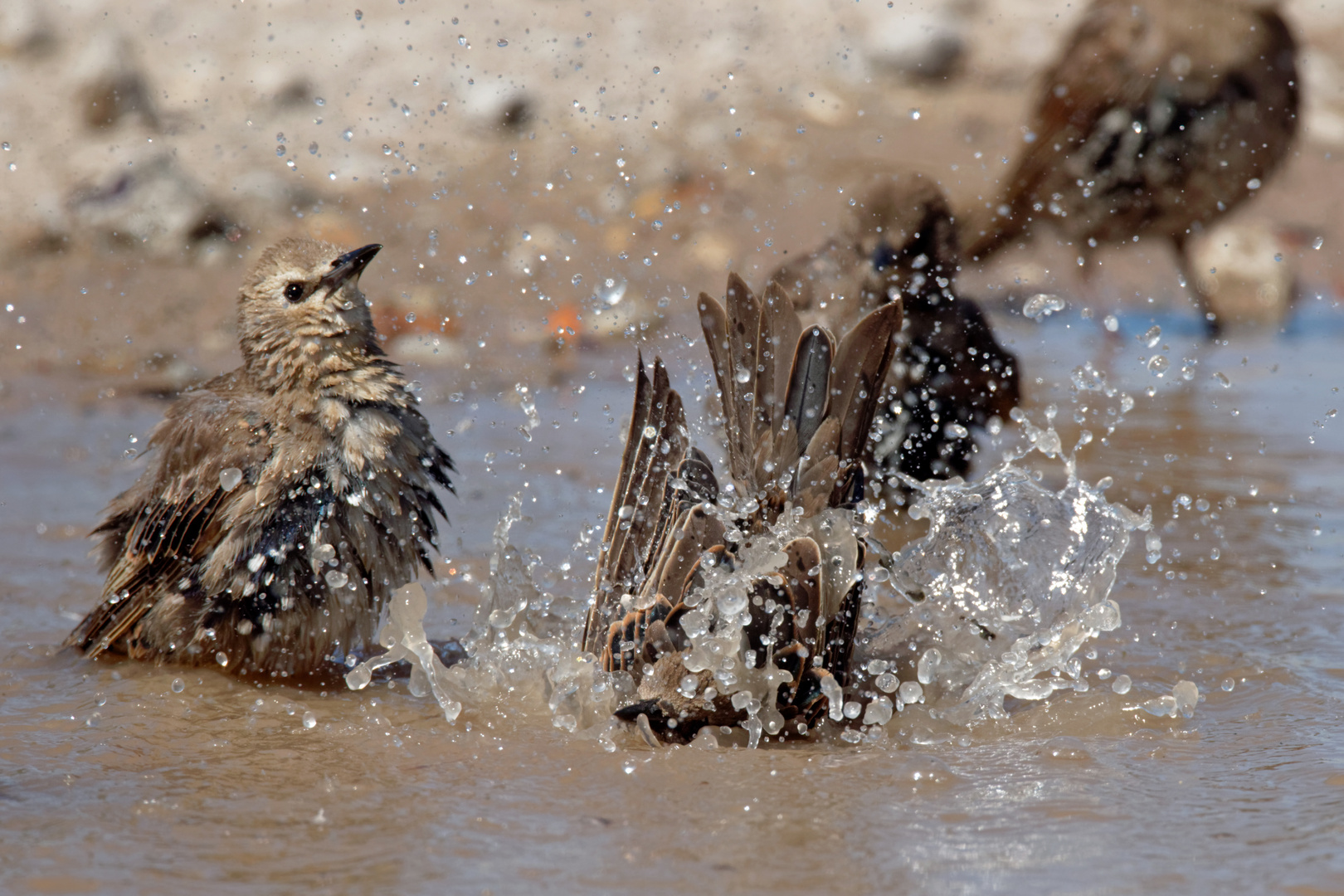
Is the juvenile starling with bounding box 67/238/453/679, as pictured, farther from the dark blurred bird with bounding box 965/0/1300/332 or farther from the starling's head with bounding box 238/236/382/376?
the dark blurred bird with bounding box 965/0/1300/332

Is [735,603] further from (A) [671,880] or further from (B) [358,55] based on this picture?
(B) [358,55]

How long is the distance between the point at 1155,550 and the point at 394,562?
272 cm

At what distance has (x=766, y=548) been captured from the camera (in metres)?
3.74

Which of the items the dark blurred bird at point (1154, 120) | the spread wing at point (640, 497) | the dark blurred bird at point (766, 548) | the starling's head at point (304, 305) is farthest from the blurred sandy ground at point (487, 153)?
the dark blurred bird at point (766, 548)

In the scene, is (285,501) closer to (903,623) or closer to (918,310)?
(903,623)

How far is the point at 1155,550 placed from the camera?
200 inches

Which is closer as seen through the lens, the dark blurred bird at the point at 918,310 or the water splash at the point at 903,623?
the water splash at the point at 903,623

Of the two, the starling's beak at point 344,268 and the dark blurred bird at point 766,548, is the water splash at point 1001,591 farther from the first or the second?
the starling's beak at point 344,268

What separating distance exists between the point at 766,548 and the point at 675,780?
0.67 meters

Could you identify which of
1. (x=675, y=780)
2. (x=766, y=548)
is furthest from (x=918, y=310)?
(x=675, y=780)

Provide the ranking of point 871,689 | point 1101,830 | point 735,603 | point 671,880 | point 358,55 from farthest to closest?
point 358,55, point 871,689, point 735,603, point 1101,830, point 671,880

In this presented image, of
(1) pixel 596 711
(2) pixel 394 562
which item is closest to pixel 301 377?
(2) pixel 394 562

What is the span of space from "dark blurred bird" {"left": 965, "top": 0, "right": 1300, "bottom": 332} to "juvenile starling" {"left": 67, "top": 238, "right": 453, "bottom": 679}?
5840 mm

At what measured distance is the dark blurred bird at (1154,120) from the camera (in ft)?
30.0
